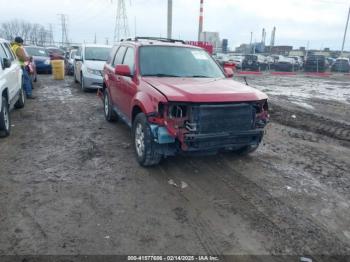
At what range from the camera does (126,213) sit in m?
3.80

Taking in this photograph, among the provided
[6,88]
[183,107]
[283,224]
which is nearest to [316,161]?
[283,224]

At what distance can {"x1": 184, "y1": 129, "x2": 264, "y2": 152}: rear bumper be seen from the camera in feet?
14.5

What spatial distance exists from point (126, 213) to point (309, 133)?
18.4 feet

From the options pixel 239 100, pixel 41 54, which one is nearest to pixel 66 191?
pixel 239 100

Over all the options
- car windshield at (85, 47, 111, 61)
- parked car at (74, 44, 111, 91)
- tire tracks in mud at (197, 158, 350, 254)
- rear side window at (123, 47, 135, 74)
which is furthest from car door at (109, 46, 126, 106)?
car windshield at (85, 47, 111, 61)

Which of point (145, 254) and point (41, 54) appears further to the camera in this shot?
point (41, 54)

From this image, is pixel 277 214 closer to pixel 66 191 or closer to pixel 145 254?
pixel 145 254

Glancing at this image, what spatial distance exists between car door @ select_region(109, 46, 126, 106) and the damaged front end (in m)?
2.19

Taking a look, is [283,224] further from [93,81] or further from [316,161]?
[93,81]

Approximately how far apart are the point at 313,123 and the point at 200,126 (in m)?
5.47

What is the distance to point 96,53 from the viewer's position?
12.7 metres

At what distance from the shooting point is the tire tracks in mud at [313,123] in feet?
25.4

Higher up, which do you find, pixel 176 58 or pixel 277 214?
pixel 176 58

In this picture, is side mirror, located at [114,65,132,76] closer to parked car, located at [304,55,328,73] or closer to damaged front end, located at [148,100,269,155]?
damaged front end, located at [148,100,269,155]
